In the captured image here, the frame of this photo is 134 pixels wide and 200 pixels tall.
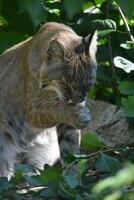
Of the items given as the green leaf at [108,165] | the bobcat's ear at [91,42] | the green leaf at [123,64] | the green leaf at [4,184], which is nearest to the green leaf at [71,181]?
the green leaf at [108,165]

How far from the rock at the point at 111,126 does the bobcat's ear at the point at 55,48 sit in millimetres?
1318

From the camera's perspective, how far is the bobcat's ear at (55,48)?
16.5ft

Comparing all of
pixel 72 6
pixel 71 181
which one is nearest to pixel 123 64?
pixel 71 181

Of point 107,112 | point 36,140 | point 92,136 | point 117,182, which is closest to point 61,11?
point 107,112

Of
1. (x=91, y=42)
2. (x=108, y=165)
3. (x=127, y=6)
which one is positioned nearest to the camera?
(x=127, y=6)

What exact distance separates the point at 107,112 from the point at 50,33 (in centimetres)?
130

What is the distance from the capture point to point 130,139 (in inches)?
241

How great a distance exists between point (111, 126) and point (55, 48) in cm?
147

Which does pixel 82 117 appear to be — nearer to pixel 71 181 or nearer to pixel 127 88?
pixel 127 88

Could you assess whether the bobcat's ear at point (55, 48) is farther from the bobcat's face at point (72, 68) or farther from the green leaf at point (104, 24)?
the green leaf at point (104, 24)

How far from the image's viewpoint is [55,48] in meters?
5.05

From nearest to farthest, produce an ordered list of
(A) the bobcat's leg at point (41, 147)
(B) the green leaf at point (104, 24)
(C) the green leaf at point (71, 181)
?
(C) the green leaf at point (71, 181), (A) the bobcat's leg at point (41, 147), (B) the green leaf at point (104, 24)

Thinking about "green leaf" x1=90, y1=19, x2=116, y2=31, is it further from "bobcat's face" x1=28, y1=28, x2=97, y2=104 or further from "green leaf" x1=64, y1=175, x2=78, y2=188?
"green leaf" x1=64, y1=175, x2=78, y2=188

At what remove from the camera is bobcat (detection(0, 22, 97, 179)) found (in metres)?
5.04
